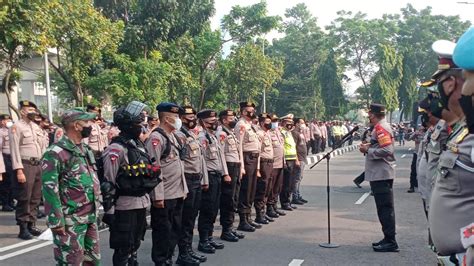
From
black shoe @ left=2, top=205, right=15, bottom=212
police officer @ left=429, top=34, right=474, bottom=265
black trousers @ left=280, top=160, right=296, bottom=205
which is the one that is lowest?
black shoe @ left=2, top=205, right=15, bottom=212

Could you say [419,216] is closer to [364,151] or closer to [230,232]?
[364,151]

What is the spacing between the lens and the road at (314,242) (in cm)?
552

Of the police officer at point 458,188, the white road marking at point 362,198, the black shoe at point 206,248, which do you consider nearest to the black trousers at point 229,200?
the black shoe at point 206,248

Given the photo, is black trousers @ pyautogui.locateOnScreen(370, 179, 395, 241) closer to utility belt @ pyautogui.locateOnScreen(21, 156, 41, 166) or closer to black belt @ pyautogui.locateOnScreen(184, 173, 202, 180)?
black belt @ pyautogui.locateOnScreen(184, 173, 202, 180)

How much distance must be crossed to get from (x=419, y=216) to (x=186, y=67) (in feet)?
55.4

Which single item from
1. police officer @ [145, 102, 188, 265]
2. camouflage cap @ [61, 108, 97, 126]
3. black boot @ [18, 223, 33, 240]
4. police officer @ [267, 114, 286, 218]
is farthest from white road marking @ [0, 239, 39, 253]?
police officer @ [267, 114, 286, 218]

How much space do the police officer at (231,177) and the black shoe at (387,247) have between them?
1878mm

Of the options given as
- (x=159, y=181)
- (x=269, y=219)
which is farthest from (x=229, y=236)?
(x=159, y=181)

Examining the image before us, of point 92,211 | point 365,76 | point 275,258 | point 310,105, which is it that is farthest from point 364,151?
point 310,105

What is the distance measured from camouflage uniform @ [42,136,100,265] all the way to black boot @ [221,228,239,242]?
2743 millimetres

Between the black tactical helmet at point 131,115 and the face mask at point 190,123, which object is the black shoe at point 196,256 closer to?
the face mask at point 190,123

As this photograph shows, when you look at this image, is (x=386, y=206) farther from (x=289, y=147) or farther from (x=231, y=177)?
(x=289, y=147)

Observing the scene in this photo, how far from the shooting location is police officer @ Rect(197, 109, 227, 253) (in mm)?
6070

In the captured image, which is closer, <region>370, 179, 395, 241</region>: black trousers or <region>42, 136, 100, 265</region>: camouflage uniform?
<region>42, 136, 100, 265</region>: camouflage uniform
